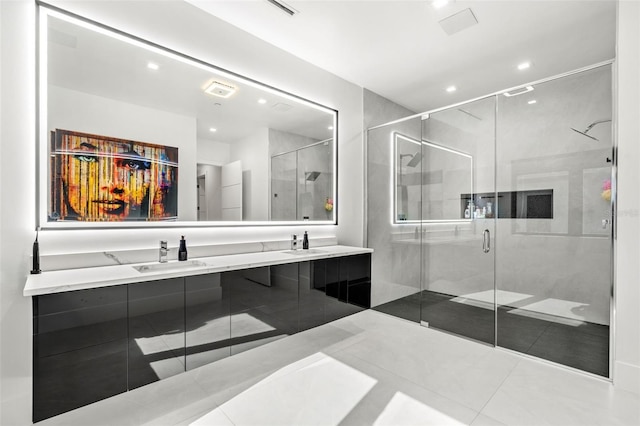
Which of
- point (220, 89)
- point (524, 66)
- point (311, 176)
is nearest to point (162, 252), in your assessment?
point (220, 89)

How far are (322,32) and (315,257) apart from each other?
2078 mm

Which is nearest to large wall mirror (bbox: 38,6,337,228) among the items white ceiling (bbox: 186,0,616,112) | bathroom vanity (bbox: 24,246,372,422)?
bathroom vanity (bbox: 24,246,372,422)

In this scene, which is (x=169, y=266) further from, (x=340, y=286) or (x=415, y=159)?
(x=415, y=159)

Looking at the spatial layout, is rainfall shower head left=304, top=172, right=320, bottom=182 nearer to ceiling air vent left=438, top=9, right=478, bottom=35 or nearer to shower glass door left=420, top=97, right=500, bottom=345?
shower glass door left=420, top=97, right=500, bottom=345

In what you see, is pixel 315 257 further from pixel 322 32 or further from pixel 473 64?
pixel 473 64

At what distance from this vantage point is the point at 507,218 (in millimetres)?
2953

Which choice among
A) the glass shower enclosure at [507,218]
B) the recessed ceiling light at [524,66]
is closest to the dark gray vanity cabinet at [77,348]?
the glass shower enclosure at [507,218]

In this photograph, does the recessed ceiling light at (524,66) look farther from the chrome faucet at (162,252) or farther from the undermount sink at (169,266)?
the chrome faucet at (162,252)

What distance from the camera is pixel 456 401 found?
6.47 ft

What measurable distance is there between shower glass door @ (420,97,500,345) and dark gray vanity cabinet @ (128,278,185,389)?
8.11ft

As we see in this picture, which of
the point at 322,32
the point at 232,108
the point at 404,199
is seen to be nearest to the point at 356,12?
the point at 322,32

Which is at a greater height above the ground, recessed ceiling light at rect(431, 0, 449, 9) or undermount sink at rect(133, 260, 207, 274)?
recessed ceiling light at rect(431, 0, 449, 9)

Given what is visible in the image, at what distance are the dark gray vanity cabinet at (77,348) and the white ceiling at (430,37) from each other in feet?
7.66

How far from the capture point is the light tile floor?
5.88 feet
